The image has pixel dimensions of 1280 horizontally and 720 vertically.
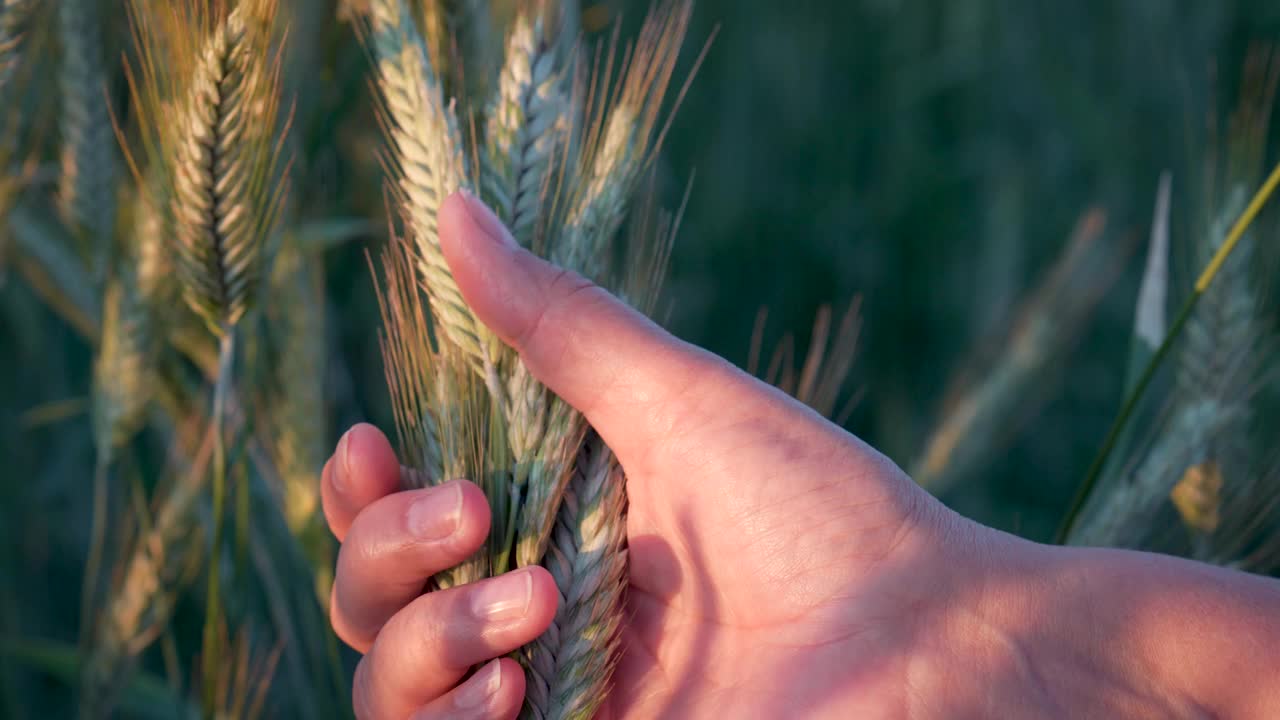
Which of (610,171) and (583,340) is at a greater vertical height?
(610,171)

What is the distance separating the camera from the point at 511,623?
2.64 feet

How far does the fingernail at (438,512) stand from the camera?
0.82 metres

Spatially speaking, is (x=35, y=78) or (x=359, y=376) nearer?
(x=35, y=78)

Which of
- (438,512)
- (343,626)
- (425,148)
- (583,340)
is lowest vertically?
(343,626)

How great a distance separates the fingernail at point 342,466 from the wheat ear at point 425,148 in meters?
0.15

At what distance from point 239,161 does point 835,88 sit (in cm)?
208

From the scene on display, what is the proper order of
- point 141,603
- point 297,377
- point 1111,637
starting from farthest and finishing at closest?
point 297,377 < point 141,603 < point 1111,637

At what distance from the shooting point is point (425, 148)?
0.91 metres

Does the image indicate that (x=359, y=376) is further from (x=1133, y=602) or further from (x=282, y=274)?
(x=1133, y=602)

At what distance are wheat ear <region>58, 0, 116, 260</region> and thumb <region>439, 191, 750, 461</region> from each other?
0.58 metres

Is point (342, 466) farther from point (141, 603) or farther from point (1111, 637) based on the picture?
point (1111, 637)

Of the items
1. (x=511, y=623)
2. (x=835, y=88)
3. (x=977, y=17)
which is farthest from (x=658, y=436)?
(x=977, y=17)

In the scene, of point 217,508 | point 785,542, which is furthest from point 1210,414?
point 217,508

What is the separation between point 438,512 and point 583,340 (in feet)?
0.69
